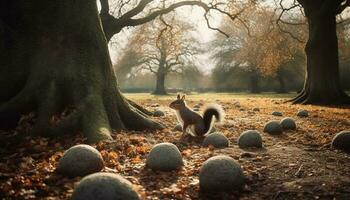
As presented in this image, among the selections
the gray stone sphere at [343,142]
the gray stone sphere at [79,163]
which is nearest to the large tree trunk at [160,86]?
the gray stone sphere at [343,142]

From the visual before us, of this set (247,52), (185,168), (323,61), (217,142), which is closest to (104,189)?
(185,168)

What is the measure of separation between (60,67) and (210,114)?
4.65 metres

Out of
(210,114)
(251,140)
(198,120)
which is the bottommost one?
(251,140)

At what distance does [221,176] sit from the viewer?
241 inches

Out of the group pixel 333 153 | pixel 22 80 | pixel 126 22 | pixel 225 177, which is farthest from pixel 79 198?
pixel 126 22

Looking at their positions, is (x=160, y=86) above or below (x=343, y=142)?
above

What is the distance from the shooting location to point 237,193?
6098 millimetres

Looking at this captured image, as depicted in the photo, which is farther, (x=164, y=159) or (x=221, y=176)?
(x=164, y=159)

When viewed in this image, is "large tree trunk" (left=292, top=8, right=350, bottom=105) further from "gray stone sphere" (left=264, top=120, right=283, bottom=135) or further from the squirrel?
the squirrel

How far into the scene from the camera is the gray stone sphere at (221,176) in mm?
6125

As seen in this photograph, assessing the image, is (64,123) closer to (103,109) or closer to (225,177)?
(103,109)

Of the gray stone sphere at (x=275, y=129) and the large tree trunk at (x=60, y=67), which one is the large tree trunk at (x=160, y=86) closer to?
the gray stone sphere at (x=275, y=129)

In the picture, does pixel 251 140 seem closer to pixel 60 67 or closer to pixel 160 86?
pixel 60 67

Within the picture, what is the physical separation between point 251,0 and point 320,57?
7635 mm
